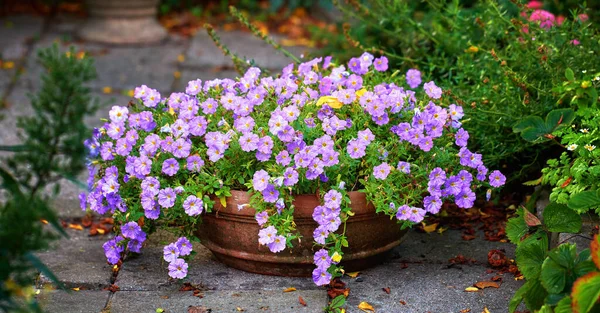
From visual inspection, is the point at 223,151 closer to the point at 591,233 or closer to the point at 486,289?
the point at 486,289

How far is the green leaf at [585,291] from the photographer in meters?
1.90

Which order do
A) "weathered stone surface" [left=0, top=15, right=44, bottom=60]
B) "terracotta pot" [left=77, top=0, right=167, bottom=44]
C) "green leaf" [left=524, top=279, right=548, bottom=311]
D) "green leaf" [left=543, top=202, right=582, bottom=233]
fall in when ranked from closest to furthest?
1. "green leaf" [left=524, top=279, right=548, bottom=311]
2. "green leaf" [left=543, top=202, right=582, bottom=233]
3. "weathered stone surface" [left=0, top=15, right=44, bottom=60]
4. "terracotta pot" [left=77, top=0, right=167, bottom=44]

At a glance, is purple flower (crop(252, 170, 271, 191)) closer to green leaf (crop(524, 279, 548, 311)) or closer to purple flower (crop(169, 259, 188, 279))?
purple flower (crop(169, 259, 188, 279))

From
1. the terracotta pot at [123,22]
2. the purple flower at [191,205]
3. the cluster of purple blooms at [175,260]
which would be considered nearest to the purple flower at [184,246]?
the cluster of purple blooms at [175,260]

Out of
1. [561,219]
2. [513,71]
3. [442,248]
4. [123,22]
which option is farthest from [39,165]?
[123,22]

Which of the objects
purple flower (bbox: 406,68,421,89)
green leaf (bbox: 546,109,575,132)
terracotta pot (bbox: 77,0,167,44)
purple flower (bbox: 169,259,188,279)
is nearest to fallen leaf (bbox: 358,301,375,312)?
purple flower (bbox: 169,259,188,279)

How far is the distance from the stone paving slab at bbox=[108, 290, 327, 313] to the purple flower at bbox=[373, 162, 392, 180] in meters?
0.41

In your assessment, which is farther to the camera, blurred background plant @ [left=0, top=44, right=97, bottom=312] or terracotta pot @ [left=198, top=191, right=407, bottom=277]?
terracotta pot @ [left=198, top=191, right=407, bottom=277]

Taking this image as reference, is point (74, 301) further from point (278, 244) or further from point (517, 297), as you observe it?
point (517, 297)

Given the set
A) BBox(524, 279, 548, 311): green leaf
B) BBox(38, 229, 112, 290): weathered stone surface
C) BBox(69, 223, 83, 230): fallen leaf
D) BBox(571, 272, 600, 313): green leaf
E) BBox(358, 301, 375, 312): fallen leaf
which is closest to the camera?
BBox(571, 272, 600, 313): green leaf

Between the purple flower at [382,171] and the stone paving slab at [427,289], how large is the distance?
39 cm

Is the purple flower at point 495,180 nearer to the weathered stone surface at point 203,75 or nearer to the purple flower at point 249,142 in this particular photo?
the purple flower at point 249,142

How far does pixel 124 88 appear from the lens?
197 inches

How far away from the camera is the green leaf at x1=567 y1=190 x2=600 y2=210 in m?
2.22
